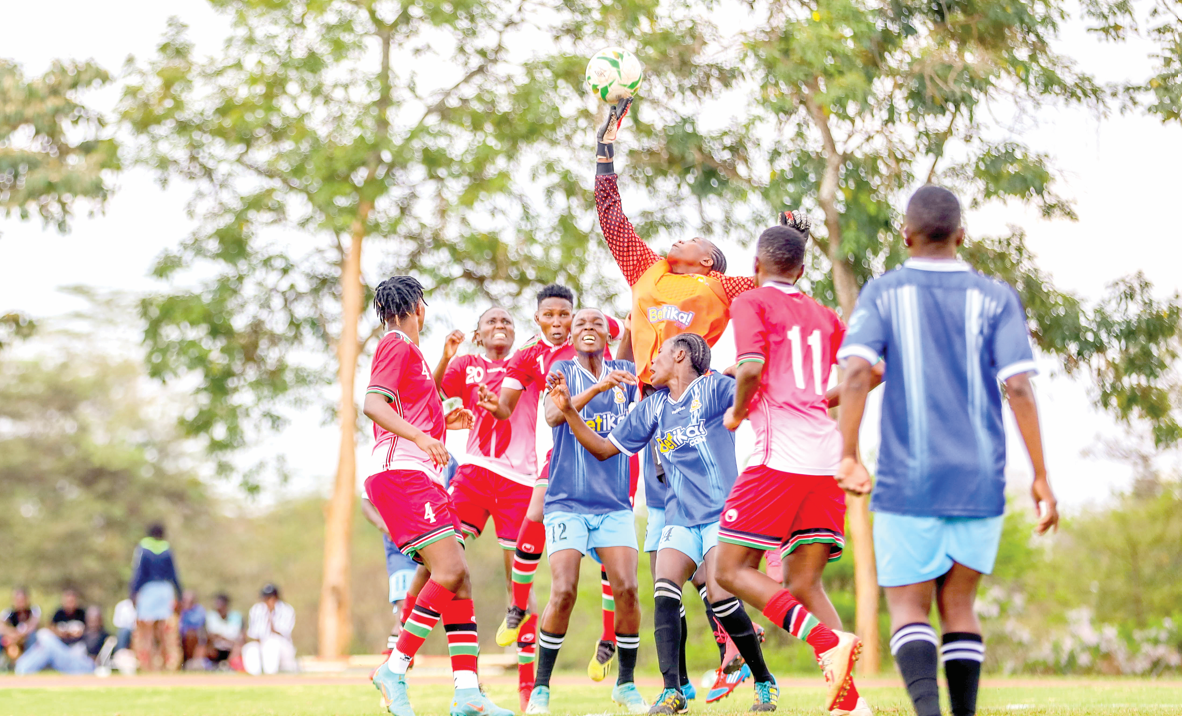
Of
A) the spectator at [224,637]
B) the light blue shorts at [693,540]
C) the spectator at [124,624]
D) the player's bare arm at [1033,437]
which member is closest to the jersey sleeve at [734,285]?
the light blue shorts at [693,540]

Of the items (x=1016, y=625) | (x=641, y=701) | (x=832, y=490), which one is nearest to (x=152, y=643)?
(x=641, y=701)

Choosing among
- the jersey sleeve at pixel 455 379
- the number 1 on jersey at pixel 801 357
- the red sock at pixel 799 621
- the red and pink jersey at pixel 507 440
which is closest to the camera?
the red sock at pixel 799 621

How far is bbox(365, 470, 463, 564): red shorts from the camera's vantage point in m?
6.28

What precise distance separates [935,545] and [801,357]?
1.63 metres

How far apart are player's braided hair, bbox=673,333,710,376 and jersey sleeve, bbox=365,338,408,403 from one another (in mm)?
1546

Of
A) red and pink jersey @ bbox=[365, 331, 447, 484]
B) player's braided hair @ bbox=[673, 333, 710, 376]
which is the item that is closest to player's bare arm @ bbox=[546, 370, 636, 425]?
player's braided hair @ bbox=[673, 333, 710, 376]

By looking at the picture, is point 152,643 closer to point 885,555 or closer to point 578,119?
point 578,119

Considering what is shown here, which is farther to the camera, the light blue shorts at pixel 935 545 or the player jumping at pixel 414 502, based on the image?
the player jumping at pixel 414 502

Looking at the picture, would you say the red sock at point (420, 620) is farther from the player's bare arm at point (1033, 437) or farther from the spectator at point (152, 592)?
the spectator at point (152, 592)

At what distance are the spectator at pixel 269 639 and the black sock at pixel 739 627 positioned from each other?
12.4m

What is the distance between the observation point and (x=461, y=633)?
21.2 ft

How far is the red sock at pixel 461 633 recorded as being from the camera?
251 inches

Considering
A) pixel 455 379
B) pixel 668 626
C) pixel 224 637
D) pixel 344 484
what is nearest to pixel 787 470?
pixel 668 626

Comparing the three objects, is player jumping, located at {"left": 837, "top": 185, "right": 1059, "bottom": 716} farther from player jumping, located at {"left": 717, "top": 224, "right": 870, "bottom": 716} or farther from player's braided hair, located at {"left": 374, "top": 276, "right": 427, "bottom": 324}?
player's braided hair, located at {"left": 374, "top": 276, "right": 427, "bottom": 324}
